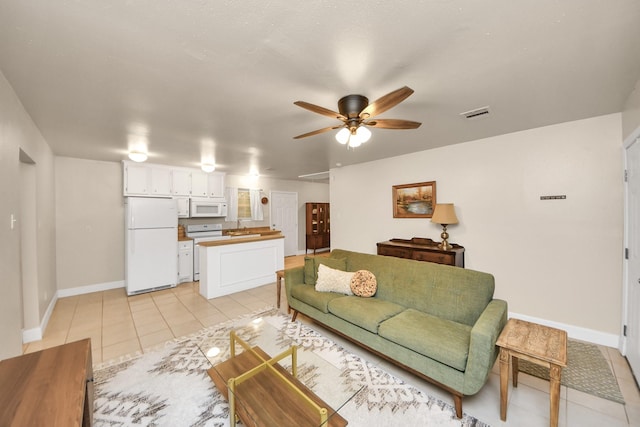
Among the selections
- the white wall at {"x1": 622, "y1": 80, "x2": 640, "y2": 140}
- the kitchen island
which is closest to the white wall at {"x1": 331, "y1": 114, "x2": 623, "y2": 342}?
the white wall at {"x1": 622, "y1": 80, "x2": 640, "y2": 140}

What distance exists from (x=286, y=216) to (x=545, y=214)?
589 centimetres

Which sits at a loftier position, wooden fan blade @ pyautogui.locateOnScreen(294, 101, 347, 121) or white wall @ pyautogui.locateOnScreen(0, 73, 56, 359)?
wooden fan blade @ pyautogui.locateOnScreen(294, 101, 347, 121)

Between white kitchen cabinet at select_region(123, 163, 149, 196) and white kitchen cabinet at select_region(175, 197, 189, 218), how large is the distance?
23.2 inches

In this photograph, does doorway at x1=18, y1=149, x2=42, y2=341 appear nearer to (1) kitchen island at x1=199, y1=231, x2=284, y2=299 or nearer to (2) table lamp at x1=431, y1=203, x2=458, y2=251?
(1) kitchen island at x1=199, y1=231, x2=284, y2=299

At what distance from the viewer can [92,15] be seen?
1.25 metres

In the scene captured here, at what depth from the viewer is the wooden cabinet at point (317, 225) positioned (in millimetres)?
7906

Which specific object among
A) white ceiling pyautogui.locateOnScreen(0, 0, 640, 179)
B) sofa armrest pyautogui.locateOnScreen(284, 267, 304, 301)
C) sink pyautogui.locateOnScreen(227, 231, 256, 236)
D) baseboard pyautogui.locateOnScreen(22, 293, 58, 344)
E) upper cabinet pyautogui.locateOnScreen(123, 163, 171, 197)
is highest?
white ceiling pyautogui.locateOnScreen(0, 0, 640, 179)

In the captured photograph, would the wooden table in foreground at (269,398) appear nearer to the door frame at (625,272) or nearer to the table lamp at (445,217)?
the table lamp at (445,217)

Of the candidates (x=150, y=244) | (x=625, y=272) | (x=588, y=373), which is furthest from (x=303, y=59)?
(x=150, y=244)

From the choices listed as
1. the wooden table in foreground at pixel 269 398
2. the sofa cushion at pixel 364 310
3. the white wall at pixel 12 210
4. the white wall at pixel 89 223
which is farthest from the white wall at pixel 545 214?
the white wall at pixel 89 223

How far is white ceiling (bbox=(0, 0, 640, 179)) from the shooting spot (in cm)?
125

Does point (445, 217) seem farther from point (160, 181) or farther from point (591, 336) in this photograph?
point (160, 181)

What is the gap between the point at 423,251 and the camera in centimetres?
365

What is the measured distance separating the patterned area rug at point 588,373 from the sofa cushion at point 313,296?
6.07 feet
